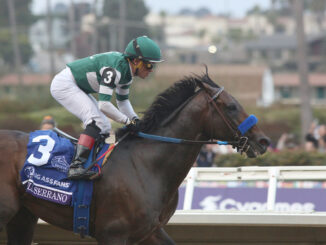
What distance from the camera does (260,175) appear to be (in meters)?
6.92

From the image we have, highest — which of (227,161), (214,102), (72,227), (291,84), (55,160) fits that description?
(214,102)

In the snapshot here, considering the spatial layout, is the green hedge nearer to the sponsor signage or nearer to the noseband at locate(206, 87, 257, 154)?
the sponsor signage

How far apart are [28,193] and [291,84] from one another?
5389 cm

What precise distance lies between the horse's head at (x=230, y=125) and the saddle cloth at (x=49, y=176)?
0.90 meters

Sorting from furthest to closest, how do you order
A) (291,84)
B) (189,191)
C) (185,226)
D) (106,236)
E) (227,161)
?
1. (291,84)
2. (227,161)
3. (189,191)
4. (185,226)
5. (106,236)

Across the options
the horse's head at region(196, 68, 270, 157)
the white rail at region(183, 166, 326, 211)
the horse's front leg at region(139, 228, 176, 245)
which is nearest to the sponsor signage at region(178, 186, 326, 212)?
the white rail at region(183, 166, 326, 211)

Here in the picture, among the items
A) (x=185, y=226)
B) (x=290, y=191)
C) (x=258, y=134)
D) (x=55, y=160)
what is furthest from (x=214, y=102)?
(x=290, y=191)

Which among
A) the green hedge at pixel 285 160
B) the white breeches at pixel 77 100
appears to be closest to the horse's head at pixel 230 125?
the white breeches at pixel 77 100

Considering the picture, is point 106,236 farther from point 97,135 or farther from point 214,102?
point 214,102

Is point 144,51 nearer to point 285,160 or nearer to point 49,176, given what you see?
point 49,176

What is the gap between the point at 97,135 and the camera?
190 inches

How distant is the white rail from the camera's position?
6645 mm

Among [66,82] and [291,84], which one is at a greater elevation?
[66,82]

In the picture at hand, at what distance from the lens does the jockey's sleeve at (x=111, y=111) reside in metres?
4.69
